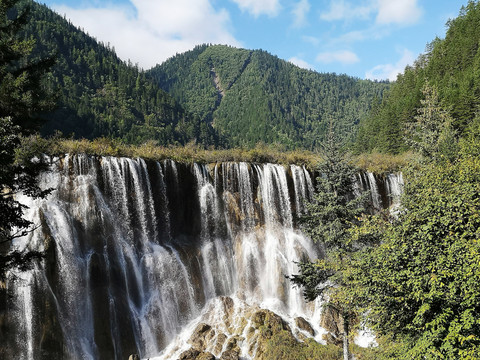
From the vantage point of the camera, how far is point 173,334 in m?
20.8

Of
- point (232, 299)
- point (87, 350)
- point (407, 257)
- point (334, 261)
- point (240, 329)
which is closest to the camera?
point (407, 257)

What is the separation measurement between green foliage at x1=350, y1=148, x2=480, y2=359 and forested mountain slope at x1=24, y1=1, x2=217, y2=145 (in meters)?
90.3

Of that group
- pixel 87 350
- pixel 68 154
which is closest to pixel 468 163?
pixel 87 350

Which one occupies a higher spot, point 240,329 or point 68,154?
point 68,154

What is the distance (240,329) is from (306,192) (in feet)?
43.0

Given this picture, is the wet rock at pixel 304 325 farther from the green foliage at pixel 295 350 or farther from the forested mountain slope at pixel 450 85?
the forested mountain slope at pixel 450 85

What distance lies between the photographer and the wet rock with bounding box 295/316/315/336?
21200 millimetres

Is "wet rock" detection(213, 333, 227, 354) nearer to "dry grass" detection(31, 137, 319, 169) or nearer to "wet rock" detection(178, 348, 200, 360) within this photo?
"wet rock" detection(178, 348, 200, 360)

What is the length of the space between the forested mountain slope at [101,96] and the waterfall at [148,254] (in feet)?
238

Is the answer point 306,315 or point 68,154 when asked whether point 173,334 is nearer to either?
point 306,315

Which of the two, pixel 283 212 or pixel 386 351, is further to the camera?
pixel 283 212

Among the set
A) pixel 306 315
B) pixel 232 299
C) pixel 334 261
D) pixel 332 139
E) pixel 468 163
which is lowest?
pixel 306 315

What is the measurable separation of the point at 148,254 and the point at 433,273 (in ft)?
59.5

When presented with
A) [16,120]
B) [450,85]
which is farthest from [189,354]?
[450,85]
